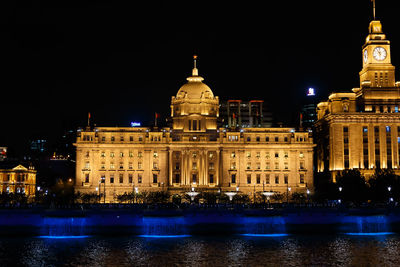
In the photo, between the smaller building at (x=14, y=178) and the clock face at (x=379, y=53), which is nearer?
the clock face at (x=379, y=53)

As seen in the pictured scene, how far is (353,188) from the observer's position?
13188cm

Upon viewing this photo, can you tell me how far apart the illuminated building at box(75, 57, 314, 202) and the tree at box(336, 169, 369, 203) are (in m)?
23.6

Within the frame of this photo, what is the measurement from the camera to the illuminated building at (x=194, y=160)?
524 ft

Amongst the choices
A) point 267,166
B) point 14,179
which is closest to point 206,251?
point 267,166

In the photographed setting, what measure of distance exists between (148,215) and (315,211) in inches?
1145

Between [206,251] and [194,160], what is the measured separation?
80658mm

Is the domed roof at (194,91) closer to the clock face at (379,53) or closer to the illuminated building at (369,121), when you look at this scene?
the illuminated building at (369,121)

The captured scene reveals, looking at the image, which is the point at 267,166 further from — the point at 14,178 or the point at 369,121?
the point at 14,178

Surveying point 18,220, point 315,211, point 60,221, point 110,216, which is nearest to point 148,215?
point 110,216

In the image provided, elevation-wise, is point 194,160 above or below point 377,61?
below

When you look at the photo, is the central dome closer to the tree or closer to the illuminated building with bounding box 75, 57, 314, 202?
the illuminated building with bounding box 75, 57, 314, 202

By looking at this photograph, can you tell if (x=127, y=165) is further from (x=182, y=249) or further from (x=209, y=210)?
(x=182, y=249)

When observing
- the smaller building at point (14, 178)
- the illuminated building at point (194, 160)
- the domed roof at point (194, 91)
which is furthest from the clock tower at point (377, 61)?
the smaller building at point (14, 178)

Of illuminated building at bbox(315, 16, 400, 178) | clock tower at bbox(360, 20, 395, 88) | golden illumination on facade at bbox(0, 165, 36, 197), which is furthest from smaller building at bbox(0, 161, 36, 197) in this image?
clock tower at bbox(360, 20, 395, 88)
